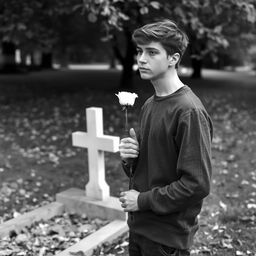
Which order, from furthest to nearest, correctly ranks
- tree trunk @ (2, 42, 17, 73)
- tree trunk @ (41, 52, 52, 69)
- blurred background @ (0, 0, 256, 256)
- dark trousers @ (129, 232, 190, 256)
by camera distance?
tree trunk @ (41, 52, 52, 69), tree trunk @ (2, 42, 17, 73), blurred background @ (0, 0, 256, 256), dark trousers @ (129, 232, 190, 256)

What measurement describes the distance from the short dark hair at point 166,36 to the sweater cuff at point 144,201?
0.70m

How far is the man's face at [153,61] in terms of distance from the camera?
195cm

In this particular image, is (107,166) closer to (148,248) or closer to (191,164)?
(148,248)

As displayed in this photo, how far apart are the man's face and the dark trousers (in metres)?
0.87

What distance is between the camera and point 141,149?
215 cm

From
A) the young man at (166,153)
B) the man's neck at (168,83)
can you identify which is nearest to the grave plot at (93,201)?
the young man at (166,153)

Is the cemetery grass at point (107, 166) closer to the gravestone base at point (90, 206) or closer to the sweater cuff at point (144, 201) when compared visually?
the gravestone base at point (90, 206)

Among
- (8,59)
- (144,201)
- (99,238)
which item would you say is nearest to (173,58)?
(144,201)

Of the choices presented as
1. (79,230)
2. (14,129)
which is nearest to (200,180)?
(79,230)

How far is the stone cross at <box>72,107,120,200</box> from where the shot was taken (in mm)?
4234

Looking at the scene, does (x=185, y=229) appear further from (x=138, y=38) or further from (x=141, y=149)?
(x=138, y=38)

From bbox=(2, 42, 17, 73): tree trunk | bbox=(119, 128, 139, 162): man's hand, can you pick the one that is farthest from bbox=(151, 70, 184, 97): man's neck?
bbox=(2, 42, 17, 73): tree trunk

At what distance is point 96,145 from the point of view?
4.32 m

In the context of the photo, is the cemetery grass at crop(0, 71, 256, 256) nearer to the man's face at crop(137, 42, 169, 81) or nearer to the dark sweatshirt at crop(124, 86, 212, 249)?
the dark sweatshirt at crop(124, 86, 212, 249)
